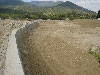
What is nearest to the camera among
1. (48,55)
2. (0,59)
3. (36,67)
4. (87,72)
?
(0,59)

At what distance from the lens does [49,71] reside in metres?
12.1

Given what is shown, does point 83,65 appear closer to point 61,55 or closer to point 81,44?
point 61,55

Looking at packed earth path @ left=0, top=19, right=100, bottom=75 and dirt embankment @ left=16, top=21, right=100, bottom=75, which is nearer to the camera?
packed earth path @ left=0, top=19, right=100, bottom=75

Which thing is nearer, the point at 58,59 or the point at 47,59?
the point at 47,59

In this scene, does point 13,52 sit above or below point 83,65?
above

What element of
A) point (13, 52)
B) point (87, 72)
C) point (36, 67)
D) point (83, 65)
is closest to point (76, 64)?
point (83, 65)

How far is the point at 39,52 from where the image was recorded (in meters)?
16.1

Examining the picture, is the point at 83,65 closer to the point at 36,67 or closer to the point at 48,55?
the point at 48,55

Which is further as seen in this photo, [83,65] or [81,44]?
[81,44]

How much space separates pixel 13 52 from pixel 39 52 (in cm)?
635

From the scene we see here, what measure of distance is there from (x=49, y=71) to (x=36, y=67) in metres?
0.79

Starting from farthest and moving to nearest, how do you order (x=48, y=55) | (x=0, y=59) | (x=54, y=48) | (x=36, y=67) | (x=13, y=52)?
1. (x=54, y=48)
2. (x=48, y=55)
3. (x=36, y=67)
4. (x=13, y=52)
5. (x=0, y=59)

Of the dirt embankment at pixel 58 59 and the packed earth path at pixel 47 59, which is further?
the dirt embankment at pixel 58 59

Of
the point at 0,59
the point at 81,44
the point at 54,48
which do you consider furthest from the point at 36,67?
the point at 81,44
